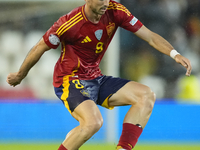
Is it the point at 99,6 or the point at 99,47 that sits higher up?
the point at 99,6

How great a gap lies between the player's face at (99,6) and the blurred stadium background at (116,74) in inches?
119

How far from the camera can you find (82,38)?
10.9 feet

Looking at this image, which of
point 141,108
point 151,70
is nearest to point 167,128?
point 151,70

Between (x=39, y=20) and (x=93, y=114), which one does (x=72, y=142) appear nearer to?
(x=93, y=114)

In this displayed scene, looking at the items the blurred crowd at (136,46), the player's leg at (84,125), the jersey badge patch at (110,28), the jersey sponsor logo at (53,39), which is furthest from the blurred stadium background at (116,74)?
the jersey sponsor logo at (53,39)

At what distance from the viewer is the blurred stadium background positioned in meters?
6.00

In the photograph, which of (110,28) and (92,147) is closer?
(110,28)

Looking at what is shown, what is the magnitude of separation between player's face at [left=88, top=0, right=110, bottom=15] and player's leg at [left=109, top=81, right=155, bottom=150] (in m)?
0.70

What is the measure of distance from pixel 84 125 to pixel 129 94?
0.52m

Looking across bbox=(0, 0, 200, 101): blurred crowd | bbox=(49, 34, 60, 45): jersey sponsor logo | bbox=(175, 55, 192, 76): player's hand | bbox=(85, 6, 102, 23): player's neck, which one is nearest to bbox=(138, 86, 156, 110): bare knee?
bbox=(175, 55, 192, 76): player's hand

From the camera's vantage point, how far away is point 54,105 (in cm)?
604

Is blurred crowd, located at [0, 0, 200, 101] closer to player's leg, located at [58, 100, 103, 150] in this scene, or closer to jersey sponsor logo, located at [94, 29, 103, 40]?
jersey sponsor logo, located at [94, 29, 103, 40]

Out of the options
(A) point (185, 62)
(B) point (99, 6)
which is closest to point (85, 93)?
(B) point (99, 6)

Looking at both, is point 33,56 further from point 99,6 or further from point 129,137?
point 129,137
